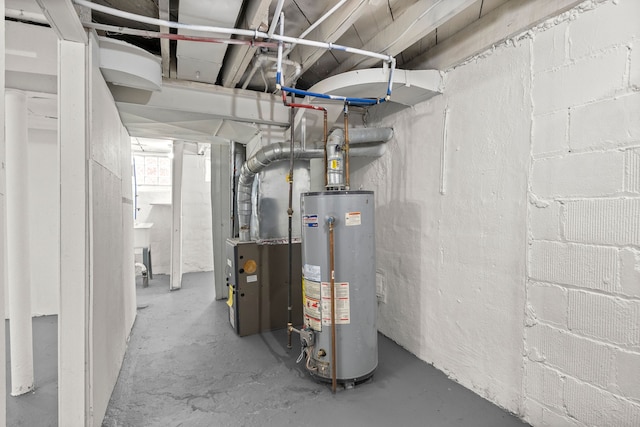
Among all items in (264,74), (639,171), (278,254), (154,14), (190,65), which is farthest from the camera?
(278,254)

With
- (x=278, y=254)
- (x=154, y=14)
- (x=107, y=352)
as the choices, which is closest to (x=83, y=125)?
(x=154, y=14)

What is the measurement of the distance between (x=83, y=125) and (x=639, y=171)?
7.55 feet

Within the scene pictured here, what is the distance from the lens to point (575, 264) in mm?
1415

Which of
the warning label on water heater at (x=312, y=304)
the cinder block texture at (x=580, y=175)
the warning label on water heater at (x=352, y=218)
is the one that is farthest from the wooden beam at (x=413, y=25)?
the warning label on water heater at (x=312, y=304)

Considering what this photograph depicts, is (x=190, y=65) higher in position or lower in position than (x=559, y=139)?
higher

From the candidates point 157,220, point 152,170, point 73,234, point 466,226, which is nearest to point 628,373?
point 466,226

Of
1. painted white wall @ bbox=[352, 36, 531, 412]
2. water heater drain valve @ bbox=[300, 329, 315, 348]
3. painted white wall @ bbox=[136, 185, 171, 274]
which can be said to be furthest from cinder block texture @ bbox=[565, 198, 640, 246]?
painted white wall @ bbox=[136, 185, 171, 274]

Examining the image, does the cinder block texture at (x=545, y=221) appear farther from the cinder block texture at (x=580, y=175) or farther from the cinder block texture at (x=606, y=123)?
the cinder block texture at (x=606, y=123)

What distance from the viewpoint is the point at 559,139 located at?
1.47 metres

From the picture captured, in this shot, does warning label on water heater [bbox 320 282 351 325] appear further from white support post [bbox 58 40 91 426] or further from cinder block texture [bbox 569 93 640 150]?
cinder block texture [bbox 569 93 640 150]

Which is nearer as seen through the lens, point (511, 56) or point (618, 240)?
point (618, 240)

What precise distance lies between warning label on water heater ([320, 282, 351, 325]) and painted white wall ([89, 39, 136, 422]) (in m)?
1.17

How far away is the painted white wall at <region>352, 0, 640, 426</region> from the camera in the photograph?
1277 mm

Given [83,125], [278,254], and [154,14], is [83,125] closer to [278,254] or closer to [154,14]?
[154,14]
